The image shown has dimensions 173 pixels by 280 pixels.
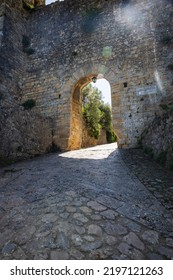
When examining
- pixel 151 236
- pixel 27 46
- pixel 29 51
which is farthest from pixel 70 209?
pixel 27 46

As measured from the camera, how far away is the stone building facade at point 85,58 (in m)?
8.50

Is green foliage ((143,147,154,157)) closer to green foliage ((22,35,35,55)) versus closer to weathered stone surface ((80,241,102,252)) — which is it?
weathered stone surface ((80,241,102,252))

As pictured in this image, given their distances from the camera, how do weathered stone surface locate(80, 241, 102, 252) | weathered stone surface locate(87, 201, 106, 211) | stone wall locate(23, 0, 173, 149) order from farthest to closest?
stone wall locate(23, 0, 173, 149) → weathered stone surface locate(87, 201, 106, 211) → weathered stone surface locate(80, 241, 102, 252)

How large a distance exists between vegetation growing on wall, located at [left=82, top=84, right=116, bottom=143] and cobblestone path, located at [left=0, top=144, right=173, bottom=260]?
11.4 meters

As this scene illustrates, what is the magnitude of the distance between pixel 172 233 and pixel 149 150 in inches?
172

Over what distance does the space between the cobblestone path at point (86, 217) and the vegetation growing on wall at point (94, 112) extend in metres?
11.4

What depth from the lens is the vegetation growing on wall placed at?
52.2 feet

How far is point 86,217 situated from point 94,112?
564 inches

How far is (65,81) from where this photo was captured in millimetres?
9984

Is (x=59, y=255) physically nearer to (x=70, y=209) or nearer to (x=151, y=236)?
(x=70, y=209)

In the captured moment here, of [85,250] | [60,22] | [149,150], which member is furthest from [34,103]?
[85,250]

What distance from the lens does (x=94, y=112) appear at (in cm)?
1670

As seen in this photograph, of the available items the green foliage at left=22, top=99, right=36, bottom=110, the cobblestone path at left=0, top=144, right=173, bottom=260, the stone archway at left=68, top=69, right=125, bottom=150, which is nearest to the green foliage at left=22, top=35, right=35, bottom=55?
the green foliage at left=22, top=99, right=36, bottom=110

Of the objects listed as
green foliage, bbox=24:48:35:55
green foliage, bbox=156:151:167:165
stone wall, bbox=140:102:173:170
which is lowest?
green foliage, bbox=156:151:167:165
